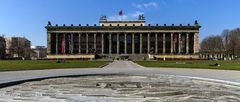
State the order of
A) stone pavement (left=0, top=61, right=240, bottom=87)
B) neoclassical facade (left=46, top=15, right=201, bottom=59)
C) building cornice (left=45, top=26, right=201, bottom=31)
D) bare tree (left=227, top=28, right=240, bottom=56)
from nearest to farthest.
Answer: stone pavement (left=0, top=61, right=240, bottom=87), bare tree (left=227, top=28, right=240, bottom=56), building cornice (left=45, top=26, right=201, bottom=31), neoclassical facade (left=46, top=15, right=201, bottom=59)

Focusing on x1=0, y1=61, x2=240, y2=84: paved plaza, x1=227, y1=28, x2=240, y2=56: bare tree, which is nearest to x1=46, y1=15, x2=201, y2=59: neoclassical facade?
x1=227, y1=28, x2=240, y2=56: bare tree

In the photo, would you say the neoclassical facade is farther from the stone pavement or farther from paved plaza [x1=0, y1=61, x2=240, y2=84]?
the stone pavement

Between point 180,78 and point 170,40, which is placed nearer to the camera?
point 180,78

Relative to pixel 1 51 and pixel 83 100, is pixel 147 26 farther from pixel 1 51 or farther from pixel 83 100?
pixel 83 100

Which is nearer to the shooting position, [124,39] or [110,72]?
[110,72]

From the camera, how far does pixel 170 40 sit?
486 ft

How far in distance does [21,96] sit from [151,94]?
4933mm

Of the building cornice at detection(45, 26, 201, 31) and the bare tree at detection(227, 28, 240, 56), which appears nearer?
the bare tree at detection(227, 28, 240, 56)

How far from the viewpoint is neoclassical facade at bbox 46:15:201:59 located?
144 meters

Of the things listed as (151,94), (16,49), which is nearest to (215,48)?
(16,49)

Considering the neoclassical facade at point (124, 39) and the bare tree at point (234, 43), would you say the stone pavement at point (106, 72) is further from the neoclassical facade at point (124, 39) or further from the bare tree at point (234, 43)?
the neoclassical facade at point (124, 39)

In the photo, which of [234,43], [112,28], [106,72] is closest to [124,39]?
[112,28]

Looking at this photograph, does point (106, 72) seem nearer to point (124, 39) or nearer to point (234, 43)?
point (234, 43)

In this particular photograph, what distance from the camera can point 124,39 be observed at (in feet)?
490
